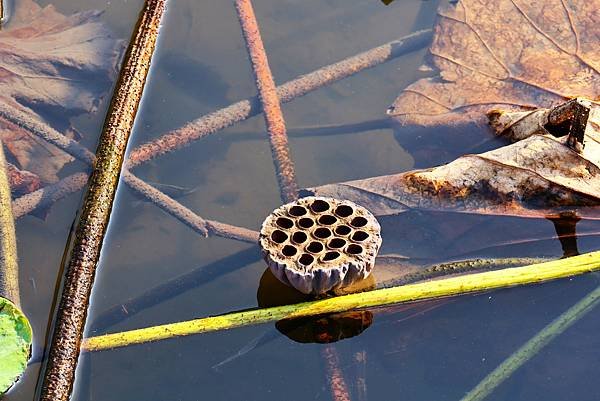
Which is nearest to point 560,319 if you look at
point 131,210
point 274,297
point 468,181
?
point 468,181

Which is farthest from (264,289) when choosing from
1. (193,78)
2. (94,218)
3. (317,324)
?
(193,78)

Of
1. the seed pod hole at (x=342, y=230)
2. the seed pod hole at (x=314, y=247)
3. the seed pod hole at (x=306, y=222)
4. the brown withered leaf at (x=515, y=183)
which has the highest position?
the seed pod hole at (x=306, y=222)

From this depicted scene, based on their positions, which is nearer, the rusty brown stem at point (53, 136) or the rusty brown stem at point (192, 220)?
the rusty brown stem at point (192, 220)

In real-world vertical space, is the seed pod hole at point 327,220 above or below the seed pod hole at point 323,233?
above

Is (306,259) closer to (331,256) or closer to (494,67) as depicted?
(331,256)

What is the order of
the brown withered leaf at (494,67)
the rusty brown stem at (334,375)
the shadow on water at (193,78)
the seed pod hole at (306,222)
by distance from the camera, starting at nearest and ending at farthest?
the seed pod hole at (306,222), the rusty brown stem at (334,375), the brown withered leaf at (494,67), the shadow on water at (193,78)

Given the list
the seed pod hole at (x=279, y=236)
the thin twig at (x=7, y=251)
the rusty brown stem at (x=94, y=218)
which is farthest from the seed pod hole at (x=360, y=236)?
the thin twig at (x=7, y=251)

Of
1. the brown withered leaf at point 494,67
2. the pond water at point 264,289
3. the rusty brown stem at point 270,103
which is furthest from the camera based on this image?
the brown withered leaf at point 494,67

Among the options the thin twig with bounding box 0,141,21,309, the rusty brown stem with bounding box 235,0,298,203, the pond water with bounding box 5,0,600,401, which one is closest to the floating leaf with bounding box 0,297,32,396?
the pond water with bounding box 5,0,600,401

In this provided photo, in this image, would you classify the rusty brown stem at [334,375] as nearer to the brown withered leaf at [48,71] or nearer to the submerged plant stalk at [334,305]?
the submerged plant stalk at [334,305]
